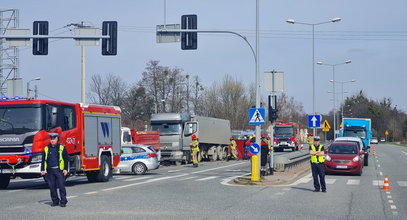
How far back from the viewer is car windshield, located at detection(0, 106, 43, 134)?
19464mm

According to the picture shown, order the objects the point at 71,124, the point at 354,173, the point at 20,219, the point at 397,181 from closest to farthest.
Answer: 1. the point at 20,219
2. the point at 71,124
3. the point at 397,181
4. the point at 354,173

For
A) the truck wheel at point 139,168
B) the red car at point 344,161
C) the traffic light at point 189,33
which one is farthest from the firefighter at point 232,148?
the traffic light at point 189,33

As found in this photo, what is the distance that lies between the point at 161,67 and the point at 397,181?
50804mm

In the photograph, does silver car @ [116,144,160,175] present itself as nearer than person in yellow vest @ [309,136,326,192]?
No

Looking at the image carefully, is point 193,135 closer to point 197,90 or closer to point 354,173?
point 354,173

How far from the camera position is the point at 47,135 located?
63.7 feet

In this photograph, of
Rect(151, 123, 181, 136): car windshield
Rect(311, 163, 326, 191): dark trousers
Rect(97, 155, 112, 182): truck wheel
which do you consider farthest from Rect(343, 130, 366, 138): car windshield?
Rect(311, 163, 326, 191): dark trousers

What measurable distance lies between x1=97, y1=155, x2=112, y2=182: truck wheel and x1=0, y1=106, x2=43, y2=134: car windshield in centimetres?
439

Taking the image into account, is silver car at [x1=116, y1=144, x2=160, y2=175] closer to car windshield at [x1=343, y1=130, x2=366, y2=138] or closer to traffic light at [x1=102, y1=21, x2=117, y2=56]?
traffic light at [x1=102, y1=21, x2=117, y2=56]

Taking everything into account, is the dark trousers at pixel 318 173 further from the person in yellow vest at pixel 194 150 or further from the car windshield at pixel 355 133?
the car windshield at pixel 355 133

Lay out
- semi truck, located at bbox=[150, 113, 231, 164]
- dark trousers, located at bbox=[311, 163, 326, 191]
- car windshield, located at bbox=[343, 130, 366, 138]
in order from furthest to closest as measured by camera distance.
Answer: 1. car windshield, located at bbox=[343, 130, 366, 138]
2. semi truck, located at bbox=[150, 113, 231, 164]
3. dark trousers, located at bbox=[311, 163, 326, 191]

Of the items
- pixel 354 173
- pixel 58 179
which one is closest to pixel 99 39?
pixel 58 179

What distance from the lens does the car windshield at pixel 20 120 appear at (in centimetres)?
1946

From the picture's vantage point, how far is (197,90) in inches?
3022
